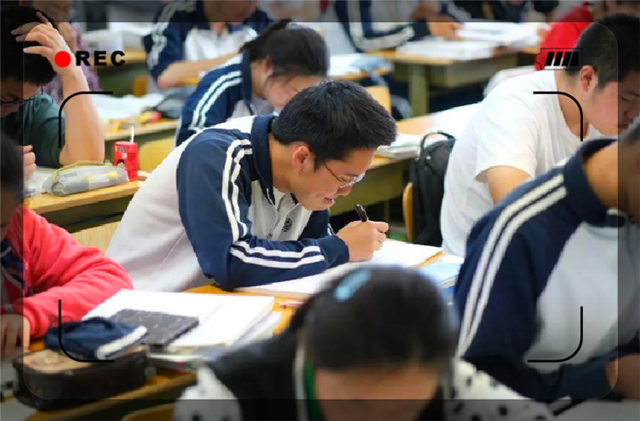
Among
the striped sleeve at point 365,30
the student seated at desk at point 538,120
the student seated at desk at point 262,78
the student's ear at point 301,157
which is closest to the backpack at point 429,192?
the student seated at desk at point 538,120

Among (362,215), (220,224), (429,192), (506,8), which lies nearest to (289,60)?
(429,192)

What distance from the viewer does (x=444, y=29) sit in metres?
6.34

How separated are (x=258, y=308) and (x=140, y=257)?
59 centimetres

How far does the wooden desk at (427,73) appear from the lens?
5672mm

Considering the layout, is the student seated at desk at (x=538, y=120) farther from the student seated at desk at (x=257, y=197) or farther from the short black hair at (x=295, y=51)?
the short black hair at (x=295, y=51)

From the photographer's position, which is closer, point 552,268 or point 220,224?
point 552,268

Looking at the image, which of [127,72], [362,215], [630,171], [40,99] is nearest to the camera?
[630,171]

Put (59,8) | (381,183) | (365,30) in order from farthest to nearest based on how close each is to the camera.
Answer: (365,30)
(59,8)
(381,183)

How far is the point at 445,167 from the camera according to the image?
271cm

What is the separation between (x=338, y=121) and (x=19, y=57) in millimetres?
839

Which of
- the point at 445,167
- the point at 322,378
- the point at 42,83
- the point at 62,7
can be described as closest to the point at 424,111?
the point at 62,7

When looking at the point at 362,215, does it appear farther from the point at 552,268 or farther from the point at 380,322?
the point at 380,322

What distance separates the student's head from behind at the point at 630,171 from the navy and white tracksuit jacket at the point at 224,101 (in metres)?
2.07

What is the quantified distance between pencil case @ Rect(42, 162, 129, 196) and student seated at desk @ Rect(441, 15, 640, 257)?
3.12 ft
